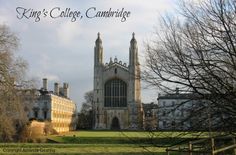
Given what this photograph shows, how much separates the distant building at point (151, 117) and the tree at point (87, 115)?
3542 inches

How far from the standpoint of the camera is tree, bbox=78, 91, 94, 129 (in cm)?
10138

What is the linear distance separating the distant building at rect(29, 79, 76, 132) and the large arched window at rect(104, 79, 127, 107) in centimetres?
956

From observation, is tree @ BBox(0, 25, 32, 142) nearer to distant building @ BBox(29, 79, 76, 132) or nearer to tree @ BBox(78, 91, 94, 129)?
distant building @ BBox(29, 79, 76, 132)

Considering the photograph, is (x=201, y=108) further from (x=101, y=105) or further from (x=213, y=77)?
(x=101, y=105)

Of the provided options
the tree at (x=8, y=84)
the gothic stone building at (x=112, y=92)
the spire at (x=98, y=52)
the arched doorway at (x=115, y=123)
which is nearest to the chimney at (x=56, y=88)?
the gothic stone building at (x=112, y=92)

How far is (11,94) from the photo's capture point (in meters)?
24.3

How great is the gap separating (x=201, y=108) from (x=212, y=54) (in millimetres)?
1111

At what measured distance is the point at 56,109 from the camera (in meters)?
92.5

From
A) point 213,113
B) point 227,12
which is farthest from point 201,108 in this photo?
point 227,12

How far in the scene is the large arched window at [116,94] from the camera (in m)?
98.4

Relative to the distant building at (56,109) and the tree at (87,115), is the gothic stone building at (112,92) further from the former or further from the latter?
the distant building at (56,109)

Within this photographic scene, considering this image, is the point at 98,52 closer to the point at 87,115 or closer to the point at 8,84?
the point at 87,115

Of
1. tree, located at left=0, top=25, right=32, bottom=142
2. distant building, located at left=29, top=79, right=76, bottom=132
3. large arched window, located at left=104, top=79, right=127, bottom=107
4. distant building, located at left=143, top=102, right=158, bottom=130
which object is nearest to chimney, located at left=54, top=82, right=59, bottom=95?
distant building, located at left=29, top=79, right=76, bottom=132

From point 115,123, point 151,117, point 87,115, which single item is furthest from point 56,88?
point 151,117
